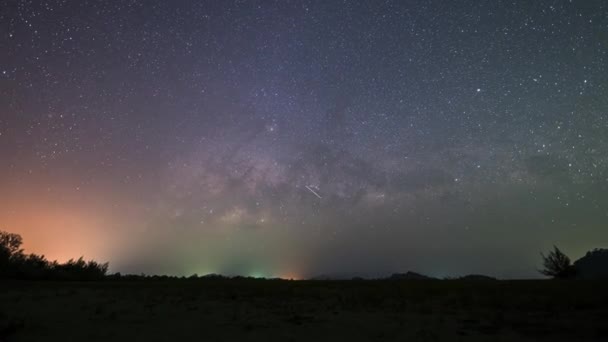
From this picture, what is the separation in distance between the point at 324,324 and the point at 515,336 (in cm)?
384

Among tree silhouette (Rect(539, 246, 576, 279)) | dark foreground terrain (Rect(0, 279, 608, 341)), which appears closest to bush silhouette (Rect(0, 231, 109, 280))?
dark foreground terrain (Rect(0, 279, 608, 341))

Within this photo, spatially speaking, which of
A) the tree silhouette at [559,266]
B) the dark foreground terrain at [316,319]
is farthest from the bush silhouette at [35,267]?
the tree silhouette at [559,266]

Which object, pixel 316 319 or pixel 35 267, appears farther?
Result: pixel 35 267

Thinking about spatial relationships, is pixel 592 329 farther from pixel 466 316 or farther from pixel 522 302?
pixel 522 302

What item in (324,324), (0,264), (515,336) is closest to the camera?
(515,336)

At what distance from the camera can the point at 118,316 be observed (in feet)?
30.8

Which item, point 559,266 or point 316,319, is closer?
point 316,319

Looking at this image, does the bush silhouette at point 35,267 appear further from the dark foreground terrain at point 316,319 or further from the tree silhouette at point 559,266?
the tree silhouette at point 559,266

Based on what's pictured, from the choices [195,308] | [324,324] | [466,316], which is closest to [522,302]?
[466,316]

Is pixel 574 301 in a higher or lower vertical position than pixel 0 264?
lower

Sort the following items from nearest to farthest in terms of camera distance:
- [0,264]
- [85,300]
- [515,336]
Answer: [515,336]
[85,300]
[0,264]

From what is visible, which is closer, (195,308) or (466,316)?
(466,316)

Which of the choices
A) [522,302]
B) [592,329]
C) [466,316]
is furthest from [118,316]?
[522,302]

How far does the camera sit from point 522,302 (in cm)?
1067
